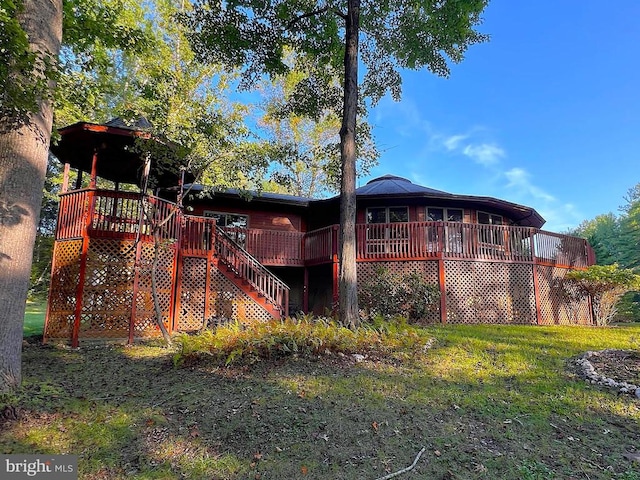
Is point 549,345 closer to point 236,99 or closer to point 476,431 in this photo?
point 476,431

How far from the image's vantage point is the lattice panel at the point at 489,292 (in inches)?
447

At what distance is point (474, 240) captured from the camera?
1191 cm

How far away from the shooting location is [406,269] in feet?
38.8

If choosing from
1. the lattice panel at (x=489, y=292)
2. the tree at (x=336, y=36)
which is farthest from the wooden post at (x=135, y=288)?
the lattice panel at (x=489, y=292)

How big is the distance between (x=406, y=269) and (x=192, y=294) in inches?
264

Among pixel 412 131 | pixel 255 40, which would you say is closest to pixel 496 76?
pixel 412 131

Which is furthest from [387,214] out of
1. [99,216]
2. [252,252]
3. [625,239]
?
[625,239]

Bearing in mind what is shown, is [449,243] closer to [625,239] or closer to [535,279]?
[535,279]

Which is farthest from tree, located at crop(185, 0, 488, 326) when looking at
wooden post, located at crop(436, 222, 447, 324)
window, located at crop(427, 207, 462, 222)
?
window, located at crop(427, 207, 462, 222)

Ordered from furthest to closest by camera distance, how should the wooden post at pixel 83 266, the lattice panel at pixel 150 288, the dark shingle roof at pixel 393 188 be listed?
the dark shingle roof at pixel 393 188, the lattice panel at pixel 150 288, the wooden post at pixel 83 266

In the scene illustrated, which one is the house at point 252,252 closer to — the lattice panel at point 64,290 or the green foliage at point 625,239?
the lattice panel at point 64,290

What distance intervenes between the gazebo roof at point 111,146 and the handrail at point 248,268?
2469 mm

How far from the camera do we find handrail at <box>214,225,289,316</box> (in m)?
11.0

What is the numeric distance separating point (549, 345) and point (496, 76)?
15.5m
